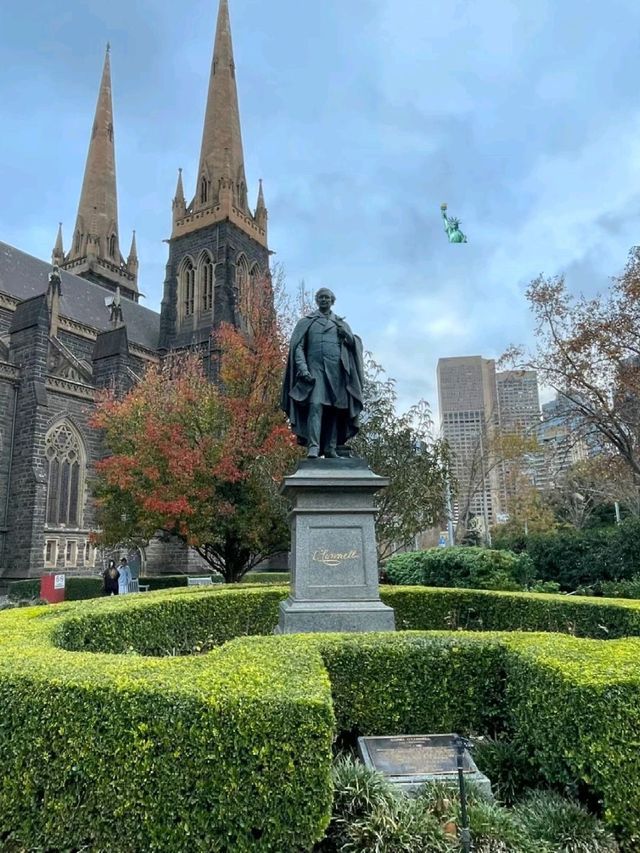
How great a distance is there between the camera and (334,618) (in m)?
5.91

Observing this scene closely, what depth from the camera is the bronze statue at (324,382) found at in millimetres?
7020

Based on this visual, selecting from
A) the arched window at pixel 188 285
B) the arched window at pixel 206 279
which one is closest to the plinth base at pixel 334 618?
the arched window at pixel 206 279

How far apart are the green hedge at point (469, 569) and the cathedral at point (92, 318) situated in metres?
12.5

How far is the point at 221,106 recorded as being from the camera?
4428 cm

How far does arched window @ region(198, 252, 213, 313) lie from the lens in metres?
40.4

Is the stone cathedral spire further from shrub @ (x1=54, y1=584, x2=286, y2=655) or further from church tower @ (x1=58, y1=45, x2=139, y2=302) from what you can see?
shrub @ (x1=54, y1=584, x2=286, y2=655)

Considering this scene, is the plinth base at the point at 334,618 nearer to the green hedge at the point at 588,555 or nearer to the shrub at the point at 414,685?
the shrub at the point at 414,685

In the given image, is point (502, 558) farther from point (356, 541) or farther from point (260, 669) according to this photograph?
point (260, 669)

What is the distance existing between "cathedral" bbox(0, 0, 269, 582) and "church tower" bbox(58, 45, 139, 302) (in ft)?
0.35

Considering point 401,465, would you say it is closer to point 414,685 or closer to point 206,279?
point 414,685

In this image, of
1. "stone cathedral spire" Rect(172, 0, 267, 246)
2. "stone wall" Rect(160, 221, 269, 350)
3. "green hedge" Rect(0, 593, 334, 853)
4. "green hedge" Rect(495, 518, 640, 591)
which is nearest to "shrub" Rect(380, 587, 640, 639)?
"green hedge" Rect(0, 593, 334, 853)

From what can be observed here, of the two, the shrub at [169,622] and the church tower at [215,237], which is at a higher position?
the church tower at [215,237]

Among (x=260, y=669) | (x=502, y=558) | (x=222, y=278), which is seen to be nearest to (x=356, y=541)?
(x=260, y=669)

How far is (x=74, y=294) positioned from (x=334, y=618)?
37.3 meters
